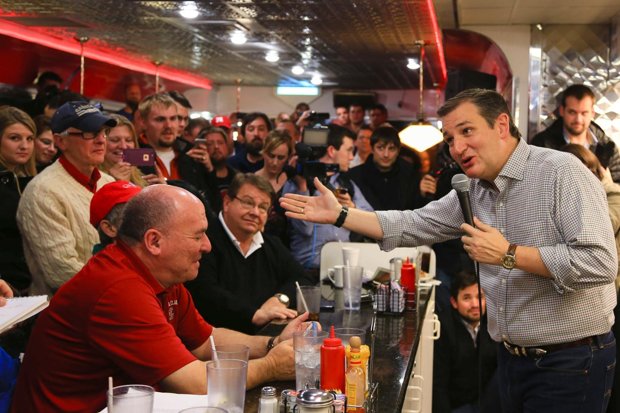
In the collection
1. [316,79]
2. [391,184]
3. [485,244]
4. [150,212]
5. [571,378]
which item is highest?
[316,79]

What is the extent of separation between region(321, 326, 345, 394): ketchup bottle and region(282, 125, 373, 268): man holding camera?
8.41 feet

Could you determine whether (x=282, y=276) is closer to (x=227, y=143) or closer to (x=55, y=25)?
(x=227, y=143)

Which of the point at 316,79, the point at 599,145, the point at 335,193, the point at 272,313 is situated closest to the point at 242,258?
the point at 272,313

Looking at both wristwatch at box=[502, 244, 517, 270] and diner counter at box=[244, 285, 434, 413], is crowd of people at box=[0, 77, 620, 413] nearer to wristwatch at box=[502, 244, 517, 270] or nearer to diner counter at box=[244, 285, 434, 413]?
wristwatch at box=[502, 244, 517, 270]

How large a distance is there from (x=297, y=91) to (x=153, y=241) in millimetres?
14788

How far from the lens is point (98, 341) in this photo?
2354 mm

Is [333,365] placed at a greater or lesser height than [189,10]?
lesser

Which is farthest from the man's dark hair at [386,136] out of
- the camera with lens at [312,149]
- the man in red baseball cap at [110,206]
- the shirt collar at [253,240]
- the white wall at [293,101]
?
the white wall at [293,101]

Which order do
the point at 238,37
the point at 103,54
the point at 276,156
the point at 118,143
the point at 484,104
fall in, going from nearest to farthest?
the point at 484,104 < the point at 118,143 < the point at 276,156 < the point at 238,37 < the point at 103,54

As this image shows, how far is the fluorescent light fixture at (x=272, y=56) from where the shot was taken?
10156 mm

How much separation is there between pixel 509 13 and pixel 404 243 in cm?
457

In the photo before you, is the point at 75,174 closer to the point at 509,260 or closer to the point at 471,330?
the point at 509,260

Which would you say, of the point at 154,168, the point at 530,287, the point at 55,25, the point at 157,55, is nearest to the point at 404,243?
the point at 530,287

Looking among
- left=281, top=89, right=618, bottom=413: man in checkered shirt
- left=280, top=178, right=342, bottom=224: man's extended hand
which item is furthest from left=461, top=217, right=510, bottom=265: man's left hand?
left=280, top=178, right=342, bottom=224: man's extended hand
